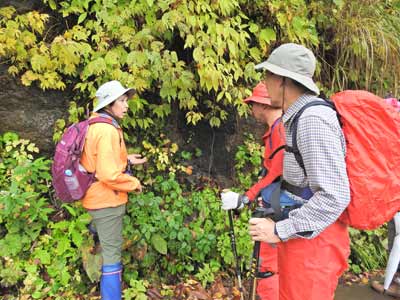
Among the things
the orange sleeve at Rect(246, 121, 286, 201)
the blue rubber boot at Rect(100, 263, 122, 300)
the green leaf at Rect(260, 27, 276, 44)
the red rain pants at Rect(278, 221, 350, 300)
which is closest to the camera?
the red rain pants at Rect(278, 221, 350, 300)

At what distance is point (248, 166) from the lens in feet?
18.6

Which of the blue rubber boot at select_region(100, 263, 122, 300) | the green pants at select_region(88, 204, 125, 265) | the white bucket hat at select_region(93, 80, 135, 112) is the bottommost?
the blue rubber boot at select_region(100, 263, 122, 300)

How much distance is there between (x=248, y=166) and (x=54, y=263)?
3.05m

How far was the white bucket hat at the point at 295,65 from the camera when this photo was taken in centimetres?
200

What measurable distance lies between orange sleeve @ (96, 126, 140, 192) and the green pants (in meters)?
0.30

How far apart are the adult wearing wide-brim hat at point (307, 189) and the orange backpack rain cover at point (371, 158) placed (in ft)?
0.23

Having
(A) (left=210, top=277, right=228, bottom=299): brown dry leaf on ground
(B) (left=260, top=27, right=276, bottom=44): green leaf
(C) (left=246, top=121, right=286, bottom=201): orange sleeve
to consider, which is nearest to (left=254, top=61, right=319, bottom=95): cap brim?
(C) (left=246, top=121, right=286, bottom=201): orange sleeve

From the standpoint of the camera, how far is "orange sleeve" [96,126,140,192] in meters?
3.17

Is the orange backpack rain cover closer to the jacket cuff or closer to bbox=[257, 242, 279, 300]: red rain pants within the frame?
the jacket cuff

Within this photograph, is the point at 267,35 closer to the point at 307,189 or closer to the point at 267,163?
the point at 267,163

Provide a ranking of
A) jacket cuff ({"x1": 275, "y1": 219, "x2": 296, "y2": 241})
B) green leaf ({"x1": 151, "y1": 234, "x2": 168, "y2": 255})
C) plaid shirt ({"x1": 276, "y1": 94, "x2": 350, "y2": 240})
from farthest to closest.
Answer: green leaf ({"x1": 151, "y1": 234, "x2": 168, "y2": 255}) < jacket cuff ({"x1": 275, "y1": 219, "x2": 296, "y2": 241}) < plaid shirt ({"x1": 276, "y1": 94, "x2": 350, "y2": 240})

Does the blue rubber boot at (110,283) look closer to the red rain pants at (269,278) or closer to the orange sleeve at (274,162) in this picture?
the red rain pants at (269,278)

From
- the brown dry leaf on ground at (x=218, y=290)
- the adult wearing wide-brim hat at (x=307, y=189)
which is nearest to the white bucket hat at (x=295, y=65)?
the adult wearing wide-brim hat at (x=307, y=189)

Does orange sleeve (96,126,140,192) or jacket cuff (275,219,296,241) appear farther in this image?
orange sleeve (96,126,140,192)
